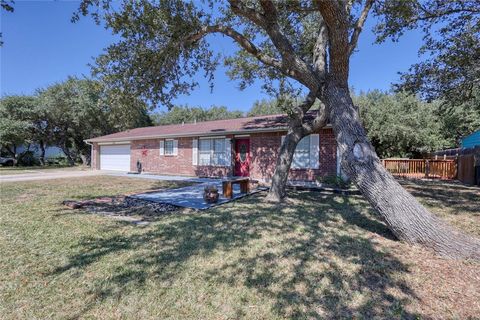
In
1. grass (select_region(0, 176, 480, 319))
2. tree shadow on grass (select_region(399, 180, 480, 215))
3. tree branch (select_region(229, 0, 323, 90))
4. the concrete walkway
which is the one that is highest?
tree branch (select_region(229, 0, 323, 90))

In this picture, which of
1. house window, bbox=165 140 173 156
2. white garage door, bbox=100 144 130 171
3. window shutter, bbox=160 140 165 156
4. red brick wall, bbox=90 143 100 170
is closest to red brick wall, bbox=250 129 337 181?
house window, bbox=165 140 173 156

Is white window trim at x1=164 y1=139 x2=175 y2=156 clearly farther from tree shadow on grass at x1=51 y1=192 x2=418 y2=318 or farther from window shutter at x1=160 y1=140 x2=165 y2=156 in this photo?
tree shadow on grass at x1=51 y1=192 x2=418 y2=318

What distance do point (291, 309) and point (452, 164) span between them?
54.0ft

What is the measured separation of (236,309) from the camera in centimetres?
257

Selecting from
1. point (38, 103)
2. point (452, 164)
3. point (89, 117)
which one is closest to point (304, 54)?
point (452, 164)

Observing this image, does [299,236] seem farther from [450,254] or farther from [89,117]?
[89,117]

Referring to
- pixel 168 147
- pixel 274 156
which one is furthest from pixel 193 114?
pixel 274 156

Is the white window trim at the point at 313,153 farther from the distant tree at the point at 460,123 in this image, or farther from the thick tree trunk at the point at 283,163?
the distant tree at the point at 460,123

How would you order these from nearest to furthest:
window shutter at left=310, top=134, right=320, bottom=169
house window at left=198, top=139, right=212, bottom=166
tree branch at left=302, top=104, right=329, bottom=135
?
tree branch at left=302, top=104, right=329, bottom=135 < window shutter at left=310, top=134, right=320, bottom=169 < house window at left=198, top=139, right=212, bottom=166

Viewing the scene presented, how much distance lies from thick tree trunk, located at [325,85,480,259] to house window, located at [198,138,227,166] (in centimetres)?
911

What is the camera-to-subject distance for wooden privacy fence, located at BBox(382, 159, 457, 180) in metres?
14.6

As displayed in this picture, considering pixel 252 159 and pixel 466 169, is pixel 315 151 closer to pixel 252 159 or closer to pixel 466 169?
pixel 252 159

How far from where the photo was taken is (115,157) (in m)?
19.7

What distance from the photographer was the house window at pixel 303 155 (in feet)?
36.7
